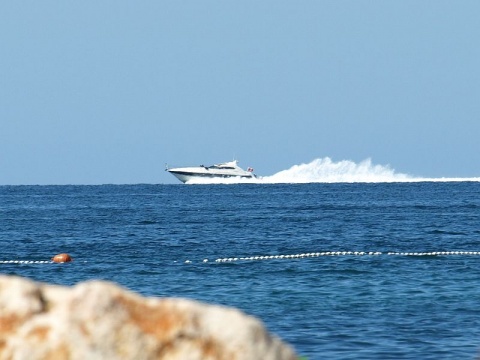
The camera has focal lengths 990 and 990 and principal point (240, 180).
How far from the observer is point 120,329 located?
701 cm

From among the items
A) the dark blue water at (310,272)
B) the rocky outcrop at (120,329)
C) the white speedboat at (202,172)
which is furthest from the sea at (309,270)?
the white speedboat at (202,172)

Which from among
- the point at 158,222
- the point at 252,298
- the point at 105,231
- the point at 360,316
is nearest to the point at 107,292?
the point at 360,316

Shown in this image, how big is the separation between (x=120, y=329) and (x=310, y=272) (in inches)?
1041

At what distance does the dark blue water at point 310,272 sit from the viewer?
19.6 metres

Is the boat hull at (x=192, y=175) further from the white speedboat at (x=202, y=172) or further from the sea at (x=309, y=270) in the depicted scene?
the sea at (x=309, y=270)

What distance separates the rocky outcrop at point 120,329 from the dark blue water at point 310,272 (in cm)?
1046

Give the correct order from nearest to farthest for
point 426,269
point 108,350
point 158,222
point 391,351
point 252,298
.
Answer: point 108,350 < point 391,351 < point 252,298 < point 426,269 < point 158,222

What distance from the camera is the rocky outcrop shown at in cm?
698

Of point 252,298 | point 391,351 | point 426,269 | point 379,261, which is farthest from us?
point 379,261

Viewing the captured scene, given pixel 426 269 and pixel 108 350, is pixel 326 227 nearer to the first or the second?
pixel 426 269

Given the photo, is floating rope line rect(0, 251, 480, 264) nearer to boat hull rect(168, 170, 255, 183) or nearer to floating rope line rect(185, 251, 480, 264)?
floating rope line rect(185, 251, 480, 264)

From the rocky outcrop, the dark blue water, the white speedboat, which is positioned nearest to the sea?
the dark blue water

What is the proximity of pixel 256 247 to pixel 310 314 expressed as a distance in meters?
25.2

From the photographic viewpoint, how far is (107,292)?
7.12m
